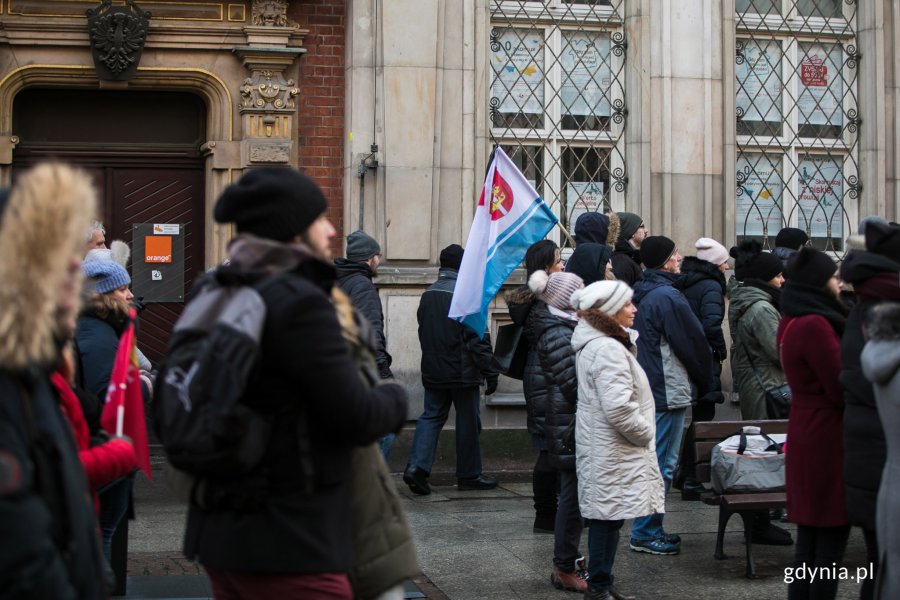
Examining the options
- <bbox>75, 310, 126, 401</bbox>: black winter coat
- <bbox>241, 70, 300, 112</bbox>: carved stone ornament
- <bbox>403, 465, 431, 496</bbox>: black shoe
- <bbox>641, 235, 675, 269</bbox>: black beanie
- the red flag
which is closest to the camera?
the red flag

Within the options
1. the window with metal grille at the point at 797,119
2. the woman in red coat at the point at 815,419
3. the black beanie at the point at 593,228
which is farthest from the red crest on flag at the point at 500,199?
the window with metal grille at the point at 797,119

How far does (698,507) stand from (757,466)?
84.7 inches

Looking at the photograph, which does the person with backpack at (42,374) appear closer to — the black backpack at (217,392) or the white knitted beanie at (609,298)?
the black backpack at (217,392)

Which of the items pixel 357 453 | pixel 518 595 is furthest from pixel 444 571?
pixel 357 453

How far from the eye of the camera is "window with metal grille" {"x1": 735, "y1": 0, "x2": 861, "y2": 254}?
1223 centimetres

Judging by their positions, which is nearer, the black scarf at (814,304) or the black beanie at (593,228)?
the black scarf at (814,304)

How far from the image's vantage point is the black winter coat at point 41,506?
8.35 ft

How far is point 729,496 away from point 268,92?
566cm

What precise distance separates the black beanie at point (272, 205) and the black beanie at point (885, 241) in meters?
2.75

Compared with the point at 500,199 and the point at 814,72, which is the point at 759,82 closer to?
the point at 814,72

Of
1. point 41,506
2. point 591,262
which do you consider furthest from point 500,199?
point 41,506

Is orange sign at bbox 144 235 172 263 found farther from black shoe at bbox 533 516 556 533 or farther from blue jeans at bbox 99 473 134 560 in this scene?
Result: blue jeans at bbox 99 473 134 560

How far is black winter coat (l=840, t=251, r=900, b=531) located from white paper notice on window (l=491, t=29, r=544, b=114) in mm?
6780

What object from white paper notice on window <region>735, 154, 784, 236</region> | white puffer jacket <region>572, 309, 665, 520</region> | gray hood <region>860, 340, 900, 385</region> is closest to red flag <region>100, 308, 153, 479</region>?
white puffer jacket <region>572, 309, 665, 520</region>
